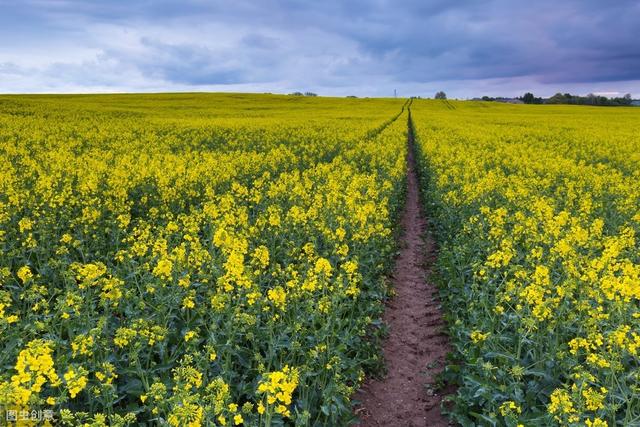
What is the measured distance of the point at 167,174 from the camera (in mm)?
13219

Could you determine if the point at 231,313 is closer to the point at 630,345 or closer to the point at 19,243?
the point at 630,345

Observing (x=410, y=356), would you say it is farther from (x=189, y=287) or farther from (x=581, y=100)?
(x=581, y=100)

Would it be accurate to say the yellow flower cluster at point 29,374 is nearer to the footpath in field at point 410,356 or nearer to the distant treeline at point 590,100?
the footpath in field at point 410,356

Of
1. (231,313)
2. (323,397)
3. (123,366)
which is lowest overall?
(323,397)

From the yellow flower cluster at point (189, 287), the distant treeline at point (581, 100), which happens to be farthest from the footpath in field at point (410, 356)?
the distant treeline at point (581, 100)

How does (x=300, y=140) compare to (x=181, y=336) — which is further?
Answer: (x=300, y=140)

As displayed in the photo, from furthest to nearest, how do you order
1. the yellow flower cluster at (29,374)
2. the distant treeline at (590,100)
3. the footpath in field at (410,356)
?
the distant treeline at (590,100) < the footpath in field at (410,356) < the yellow flower cluster at (29,374)

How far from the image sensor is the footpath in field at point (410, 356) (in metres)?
6.01

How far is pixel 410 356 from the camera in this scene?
736 cm

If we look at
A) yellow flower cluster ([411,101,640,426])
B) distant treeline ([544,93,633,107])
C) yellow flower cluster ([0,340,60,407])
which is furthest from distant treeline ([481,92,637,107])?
yellow flower cluster ([0,340,60,407])

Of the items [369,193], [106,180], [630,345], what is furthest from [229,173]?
[630,345]

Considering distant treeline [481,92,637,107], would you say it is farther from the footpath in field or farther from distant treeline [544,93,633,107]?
the footpath in field

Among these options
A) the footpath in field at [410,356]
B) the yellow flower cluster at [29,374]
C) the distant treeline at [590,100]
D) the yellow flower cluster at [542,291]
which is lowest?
the footpath in field at [410,356]

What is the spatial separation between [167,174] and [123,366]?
8999 mm
